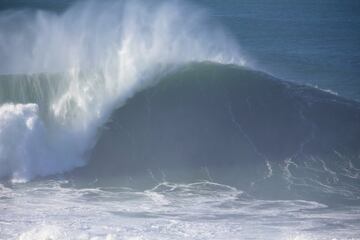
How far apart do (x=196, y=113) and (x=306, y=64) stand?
27.5 feet

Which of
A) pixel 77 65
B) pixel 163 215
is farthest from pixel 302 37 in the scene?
pixel 163 215

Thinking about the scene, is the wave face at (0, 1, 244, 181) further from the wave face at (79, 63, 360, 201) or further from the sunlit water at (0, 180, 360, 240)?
the sunlit water at (0, 180, 360, 240)

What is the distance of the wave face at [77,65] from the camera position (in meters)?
19.5

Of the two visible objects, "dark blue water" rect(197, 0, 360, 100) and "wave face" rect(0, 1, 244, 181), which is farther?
"dark blue water" rect(197, 0, 360, 100)

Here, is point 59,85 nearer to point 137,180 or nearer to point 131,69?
point 131,69

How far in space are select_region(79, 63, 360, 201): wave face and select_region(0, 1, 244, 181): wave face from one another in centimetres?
90

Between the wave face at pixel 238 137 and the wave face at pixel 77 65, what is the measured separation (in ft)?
2.94

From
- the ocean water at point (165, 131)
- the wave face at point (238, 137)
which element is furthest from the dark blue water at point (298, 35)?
the wave face at point (238, 137)

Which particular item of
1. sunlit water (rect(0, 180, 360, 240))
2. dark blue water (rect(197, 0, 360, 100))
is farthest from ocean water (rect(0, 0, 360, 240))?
dark blue water (rect(197, 0, 360, 100))

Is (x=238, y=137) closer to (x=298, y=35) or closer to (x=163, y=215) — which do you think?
(x=163, y=215)

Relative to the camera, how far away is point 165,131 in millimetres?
20188

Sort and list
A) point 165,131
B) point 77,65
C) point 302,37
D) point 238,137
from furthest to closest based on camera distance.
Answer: point 302,37 < point 77,65 < point 165,131 < point 238,137

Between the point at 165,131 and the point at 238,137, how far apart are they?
2568mm

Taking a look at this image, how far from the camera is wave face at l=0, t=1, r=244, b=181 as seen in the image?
19.5 m
